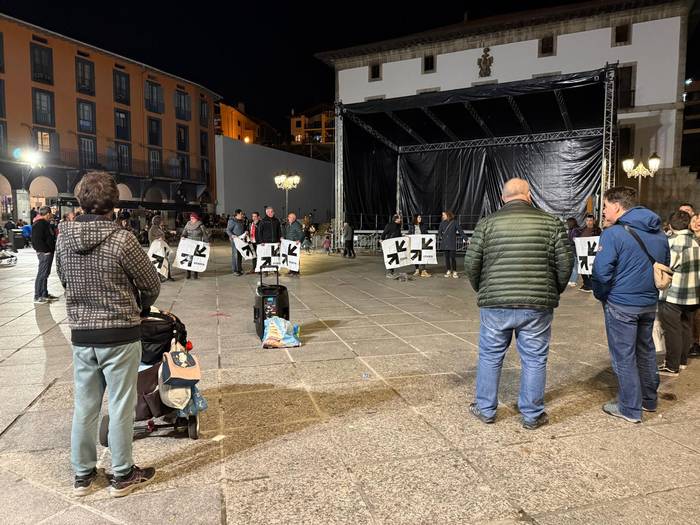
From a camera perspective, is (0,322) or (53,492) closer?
(53,492)

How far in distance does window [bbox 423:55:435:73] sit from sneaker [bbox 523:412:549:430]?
26166mm

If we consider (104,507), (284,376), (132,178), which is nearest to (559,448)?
(284,376)

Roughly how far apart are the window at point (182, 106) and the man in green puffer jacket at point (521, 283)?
42.7 m

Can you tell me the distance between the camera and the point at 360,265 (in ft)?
49.7

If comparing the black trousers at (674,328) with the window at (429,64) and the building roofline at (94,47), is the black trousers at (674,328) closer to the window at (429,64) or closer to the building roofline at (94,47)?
the window at (429,64)

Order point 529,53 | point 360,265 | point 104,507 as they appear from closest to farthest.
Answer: point 104,507, point 360,265, point 529,53

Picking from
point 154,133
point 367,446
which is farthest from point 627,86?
point 154,133

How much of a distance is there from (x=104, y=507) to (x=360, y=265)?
1273 centimetres

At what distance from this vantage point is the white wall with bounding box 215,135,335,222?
34812 mm

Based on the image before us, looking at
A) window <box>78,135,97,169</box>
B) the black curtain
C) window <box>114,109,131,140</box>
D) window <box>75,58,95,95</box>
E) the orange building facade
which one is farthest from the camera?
window <box>114,109,131,140</box>

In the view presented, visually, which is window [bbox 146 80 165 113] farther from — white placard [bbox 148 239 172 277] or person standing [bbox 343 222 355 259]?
white placard [bbox 148 239 172 277]

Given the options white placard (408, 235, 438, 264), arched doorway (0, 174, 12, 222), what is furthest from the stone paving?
arched doorway (0, 174, 12, 222)

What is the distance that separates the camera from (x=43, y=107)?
32344 millimetres

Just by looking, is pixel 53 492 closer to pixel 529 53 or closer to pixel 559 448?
pixel 559 448
